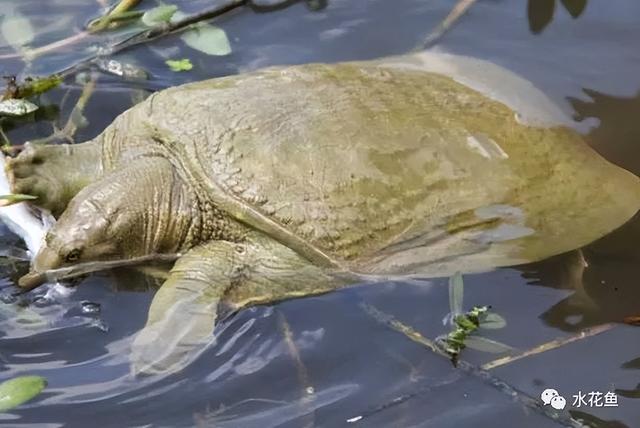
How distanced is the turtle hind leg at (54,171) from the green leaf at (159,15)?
68cm

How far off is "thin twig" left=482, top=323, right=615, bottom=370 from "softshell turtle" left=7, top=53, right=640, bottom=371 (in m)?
0.27

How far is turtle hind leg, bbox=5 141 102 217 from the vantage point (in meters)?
2.84

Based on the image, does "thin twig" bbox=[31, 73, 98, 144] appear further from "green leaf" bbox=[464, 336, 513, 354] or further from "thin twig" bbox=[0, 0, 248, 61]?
"green leaf" bbox=[464, 336, 513, 354]

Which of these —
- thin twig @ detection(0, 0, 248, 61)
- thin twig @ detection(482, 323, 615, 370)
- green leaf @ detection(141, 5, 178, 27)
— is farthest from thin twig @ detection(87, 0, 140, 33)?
thin twig @ detection(482, 323, 615, 370)

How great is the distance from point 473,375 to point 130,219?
990 mm

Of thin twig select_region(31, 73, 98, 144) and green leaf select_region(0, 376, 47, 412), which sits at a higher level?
thin twig select_region(31, 73, 98, 144)

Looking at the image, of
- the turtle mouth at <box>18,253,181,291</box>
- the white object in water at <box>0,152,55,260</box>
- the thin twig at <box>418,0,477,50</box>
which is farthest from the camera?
the thin twig at <box>418,0,477,50</box>

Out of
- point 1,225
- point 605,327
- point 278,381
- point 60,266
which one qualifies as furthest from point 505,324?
point 1,225

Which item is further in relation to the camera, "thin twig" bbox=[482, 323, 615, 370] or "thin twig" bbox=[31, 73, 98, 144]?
"thin twig" bbox=[31, 73, 98, 144]

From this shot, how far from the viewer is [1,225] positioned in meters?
2.87

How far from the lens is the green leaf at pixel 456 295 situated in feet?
8.43

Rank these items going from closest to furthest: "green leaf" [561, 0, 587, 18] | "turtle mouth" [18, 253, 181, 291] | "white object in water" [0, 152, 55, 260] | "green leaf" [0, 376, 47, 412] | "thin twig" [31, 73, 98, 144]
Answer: "green leaf" [0, 376, 47, 412]
"turtle mouth" [18, 253, 181, 291]
"white object in water" [0, 152, 55, 260]
"thin twig" [31, 73, 98, 144]
"green leaf" [561, 0, 587, 18]

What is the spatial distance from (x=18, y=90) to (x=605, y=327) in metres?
1.91

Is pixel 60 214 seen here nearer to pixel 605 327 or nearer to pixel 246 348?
pixel 246 348
